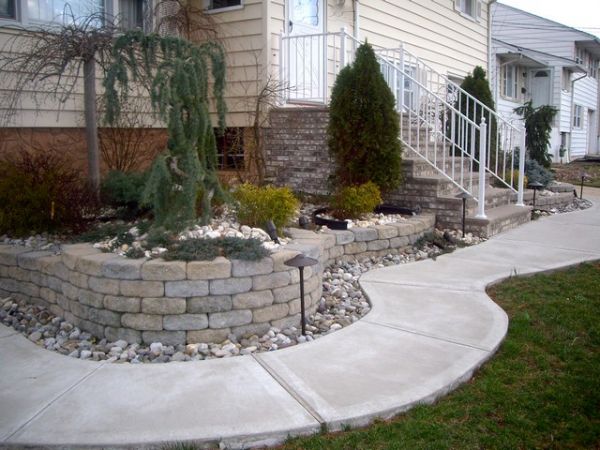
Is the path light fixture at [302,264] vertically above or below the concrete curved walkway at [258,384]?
above

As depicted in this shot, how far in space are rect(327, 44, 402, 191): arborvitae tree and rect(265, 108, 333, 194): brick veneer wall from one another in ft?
2.95

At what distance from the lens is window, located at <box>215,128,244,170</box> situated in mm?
8447

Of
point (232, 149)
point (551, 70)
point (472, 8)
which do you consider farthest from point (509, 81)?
point (232, 149)

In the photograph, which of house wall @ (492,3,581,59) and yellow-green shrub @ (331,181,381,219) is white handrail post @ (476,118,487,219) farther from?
house wall @ (492,3,581,59)

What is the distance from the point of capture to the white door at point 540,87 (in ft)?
80.1

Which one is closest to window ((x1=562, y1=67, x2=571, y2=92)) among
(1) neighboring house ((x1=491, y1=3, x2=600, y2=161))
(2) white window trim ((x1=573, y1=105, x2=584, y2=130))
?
(1) neighboring house ((x1=491, y1=3, x2=600, y2=161))

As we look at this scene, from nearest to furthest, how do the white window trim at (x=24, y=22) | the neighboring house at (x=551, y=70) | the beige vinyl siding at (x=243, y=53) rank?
the white window trim at (x=24, y=22) → the beige vinyl siding at (x=243, y=53) → the neighboring house at (x=551, y=70)

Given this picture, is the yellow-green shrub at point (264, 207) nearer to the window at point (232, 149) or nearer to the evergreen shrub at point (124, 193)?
the evergreen shrub at point (124, 193)

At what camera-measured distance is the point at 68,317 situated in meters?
4.55

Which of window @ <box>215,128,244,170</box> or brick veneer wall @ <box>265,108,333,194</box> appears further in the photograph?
window @ <box>215,128,244,170</box>

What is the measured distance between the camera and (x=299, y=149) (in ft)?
27.2

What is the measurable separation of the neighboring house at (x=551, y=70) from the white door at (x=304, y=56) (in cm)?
1371

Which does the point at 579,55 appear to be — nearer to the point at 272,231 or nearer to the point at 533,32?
the point at 533,32

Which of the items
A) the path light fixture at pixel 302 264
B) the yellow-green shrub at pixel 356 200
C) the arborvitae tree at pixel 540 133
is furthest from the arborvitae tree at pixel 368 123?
the arborvitae tree at pixel 540 133
